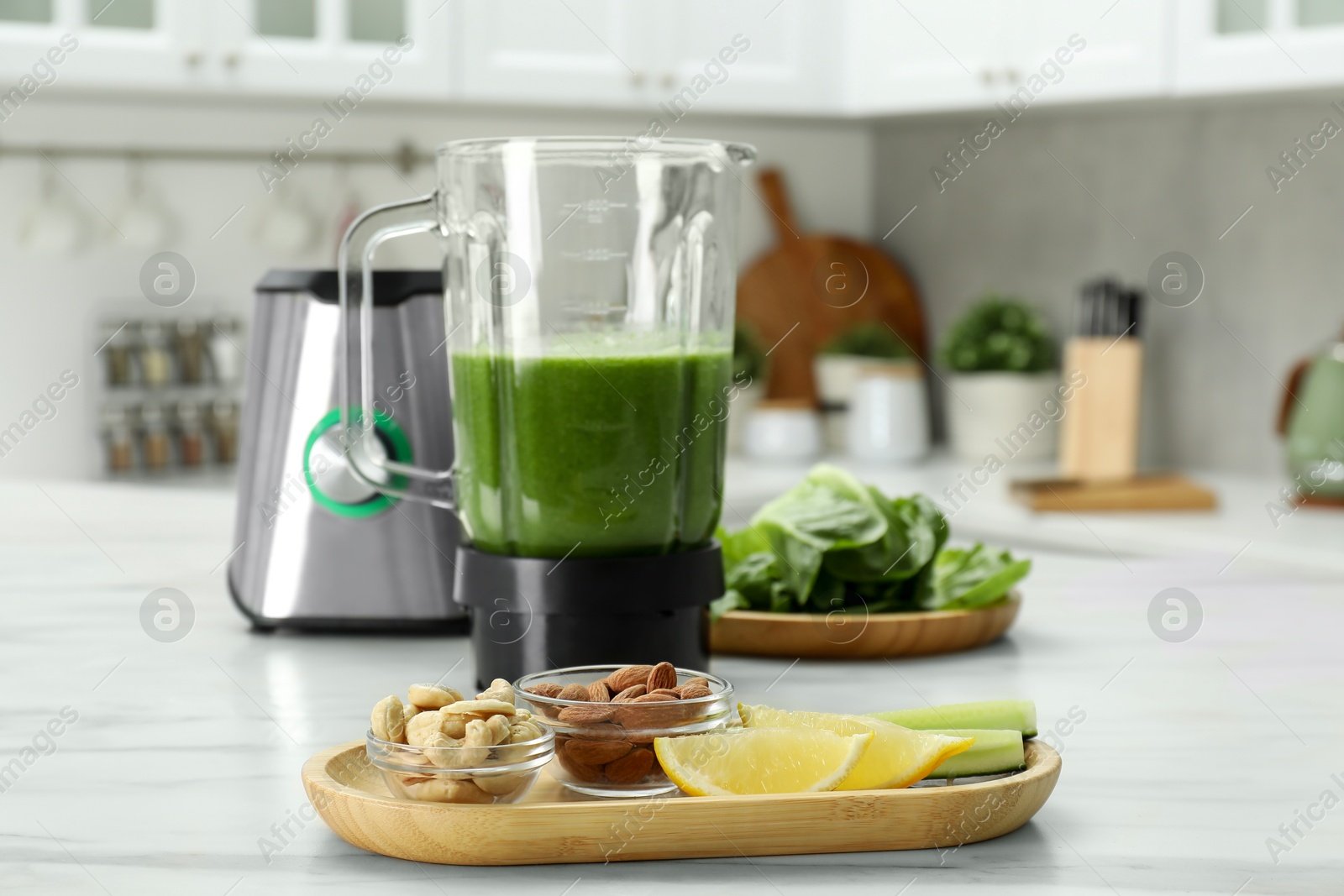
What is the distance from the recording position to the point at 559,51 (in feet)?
8.34

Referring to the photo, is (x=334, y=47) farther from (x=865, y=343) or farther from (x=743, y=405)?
(x=865, y=343)

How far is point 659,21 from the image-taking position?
2609 mm

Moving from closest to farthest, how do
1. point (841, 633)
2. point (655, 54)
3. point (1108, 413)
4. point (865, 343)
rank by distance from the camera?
point (841, 633), point (1108, 413), point (655, 54), point (865, 343)

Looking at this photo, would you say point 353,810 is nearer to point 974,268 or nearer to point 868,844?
point 868,844

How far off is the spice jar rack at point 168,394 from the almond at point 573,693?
2.23 metres

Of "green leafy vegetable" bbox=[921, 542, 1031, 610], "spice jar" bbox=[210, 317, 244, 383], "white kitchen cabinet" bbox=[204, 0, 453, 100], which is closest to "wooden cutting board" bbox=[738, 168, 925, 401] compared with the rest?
"white kitchen cabinet" bbox=[204, 0, 453, 100]

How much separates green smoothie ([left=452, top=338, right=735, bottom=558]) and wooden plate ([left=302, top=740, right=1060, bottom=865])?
20 centimetres

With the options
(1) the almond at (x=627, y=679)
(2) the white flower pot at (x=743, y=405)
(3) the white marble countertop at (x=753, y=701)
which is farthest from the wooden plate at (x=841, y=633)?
(2) the white flower pot at (x=743, y=405)

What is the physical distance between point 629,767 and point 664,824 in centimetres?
4

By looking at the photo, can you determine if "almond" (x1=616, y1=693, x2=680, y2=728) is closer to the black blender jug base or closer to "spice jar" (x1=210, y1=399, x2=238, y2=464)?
the black blender jug base

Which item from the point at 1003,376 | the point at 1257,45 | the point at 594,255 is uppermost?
the point at 1257,45

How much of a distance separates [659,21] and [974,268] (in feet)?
3.02

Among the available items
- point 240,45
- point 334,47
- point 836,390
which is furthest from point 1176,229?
point 240,45

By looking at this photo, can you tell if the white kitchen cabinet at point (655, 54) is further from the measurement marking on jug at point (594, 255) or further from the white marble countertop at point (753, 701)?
the measurement marking on jug at point (594, 255)
